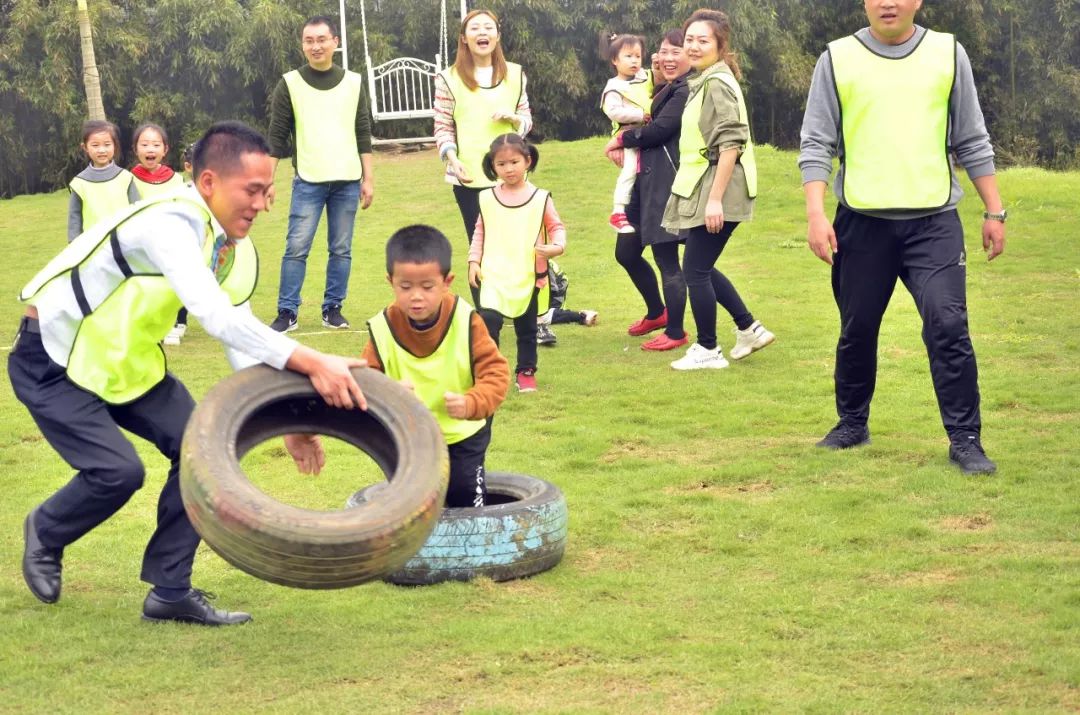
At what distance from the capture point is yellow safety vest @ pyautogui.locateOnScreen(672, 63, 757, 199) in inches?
346

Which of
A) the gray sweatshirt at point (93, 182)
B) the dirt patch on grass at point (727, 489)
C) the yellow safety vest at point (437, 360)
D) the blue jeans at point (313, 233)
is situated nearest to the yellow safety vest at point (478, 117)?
the blue jeans at point (313, 233)

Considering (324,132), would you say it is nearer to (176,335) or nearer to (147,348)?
(176,335)

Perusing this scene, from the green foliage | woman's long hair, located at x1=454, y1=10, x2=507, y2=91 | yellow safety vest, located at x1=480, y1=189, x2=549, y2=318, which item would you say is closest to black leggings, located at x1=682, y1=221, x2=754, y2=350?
yellow safety vest, located at x1=480, y1=189, x2=549, y2=318

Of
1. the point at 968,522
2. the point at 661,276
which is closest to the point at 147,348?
the point at 968,522

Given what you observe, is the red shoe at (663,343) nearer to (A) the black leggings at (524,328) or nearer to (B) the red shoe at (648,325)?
(B) the red shoe at (648,325)

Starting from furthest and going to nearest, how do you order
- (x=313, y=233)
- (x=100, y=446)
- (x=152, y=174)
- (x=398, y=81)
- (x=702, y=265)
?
1. (x=398, y=81)
2. (x=313, y=233)
3. (x=152, y=174)
4. (x=702, y=265)
5. (x=100, y=446)

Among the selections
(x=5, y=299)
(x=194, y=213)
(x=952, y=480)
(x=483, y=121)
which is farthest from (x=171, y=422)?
(x=5, y=299)

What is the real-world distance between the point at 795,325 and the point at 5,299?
8195mm

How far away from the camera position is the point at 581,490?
6402 millimetres

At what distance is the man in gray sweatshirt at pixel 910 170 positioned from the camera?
6297 mm

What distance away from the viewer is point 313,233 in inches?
427

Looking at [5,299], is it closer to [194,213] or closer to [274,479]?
[274,479]

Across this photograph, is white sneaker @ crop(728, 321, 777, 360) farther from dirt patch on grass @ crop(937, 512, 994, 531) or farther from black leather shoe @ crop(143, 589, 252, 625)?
black leather shoe @ crop(143, 589, 252, 625)

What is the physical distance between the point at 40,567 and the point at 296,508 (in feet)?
4.62
